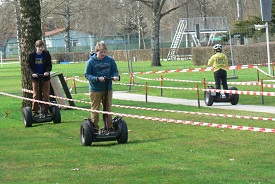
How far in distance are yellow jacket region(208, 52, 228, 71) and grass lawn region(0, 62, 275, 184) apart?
150 inches

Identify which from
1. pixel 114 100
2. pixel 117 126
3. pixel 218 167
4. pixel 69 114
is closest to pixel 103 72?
pixel 117 126

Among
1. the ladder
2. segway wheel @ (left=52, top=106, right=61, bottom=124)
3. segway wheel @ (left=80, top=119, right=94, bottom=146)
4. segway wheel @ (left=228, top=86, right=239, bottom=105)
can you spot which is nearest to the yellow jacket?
segway wheel @ (left=228, top=86, right=239, bottom=105)

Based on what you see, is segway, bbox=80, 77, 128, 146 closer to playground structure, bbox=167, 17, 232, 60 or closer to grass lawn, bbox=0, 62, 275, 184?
grass lawn, bbox=0, 62, 275, 184

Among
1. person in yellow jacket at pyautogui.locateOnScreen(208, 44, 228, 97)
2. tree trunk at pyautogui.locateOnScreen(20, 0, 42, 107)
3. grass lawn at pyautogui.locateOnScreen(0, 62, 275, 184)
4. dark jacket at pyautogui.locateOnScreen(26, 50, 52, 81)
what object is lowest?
grass lawn at pyautogui.locateOnScreen(0, 62, 275, 184)

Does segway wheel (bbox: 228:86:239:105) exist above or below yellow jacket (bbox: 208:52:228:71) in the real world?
below

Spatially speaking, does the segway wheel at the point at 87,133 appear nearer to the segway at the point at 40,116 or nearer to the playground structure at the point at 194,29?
the segway at the point at 40,116

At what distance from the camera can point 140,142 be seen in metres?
13.9

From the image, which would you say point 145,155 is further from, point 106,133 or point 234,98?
point 234,98

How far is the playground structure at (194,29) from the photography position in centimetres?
6272

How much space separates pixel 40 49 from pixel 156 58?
119 feet

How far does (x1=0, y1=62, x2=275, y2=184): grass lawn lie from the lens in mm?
10250

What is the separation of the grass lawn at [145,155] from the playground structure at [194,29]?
4547 cm

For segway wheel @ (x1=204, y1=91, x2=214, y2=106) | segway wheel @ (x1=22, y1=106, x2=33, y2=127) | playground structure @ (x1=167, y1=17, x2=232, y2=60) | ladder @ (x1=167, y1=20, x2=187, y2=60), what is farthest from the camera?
ladder @ (x1=167, y1=20, x2=187, y2=60)

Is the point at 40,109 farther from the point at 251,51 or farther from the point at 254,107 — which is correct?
the point at 251,51
